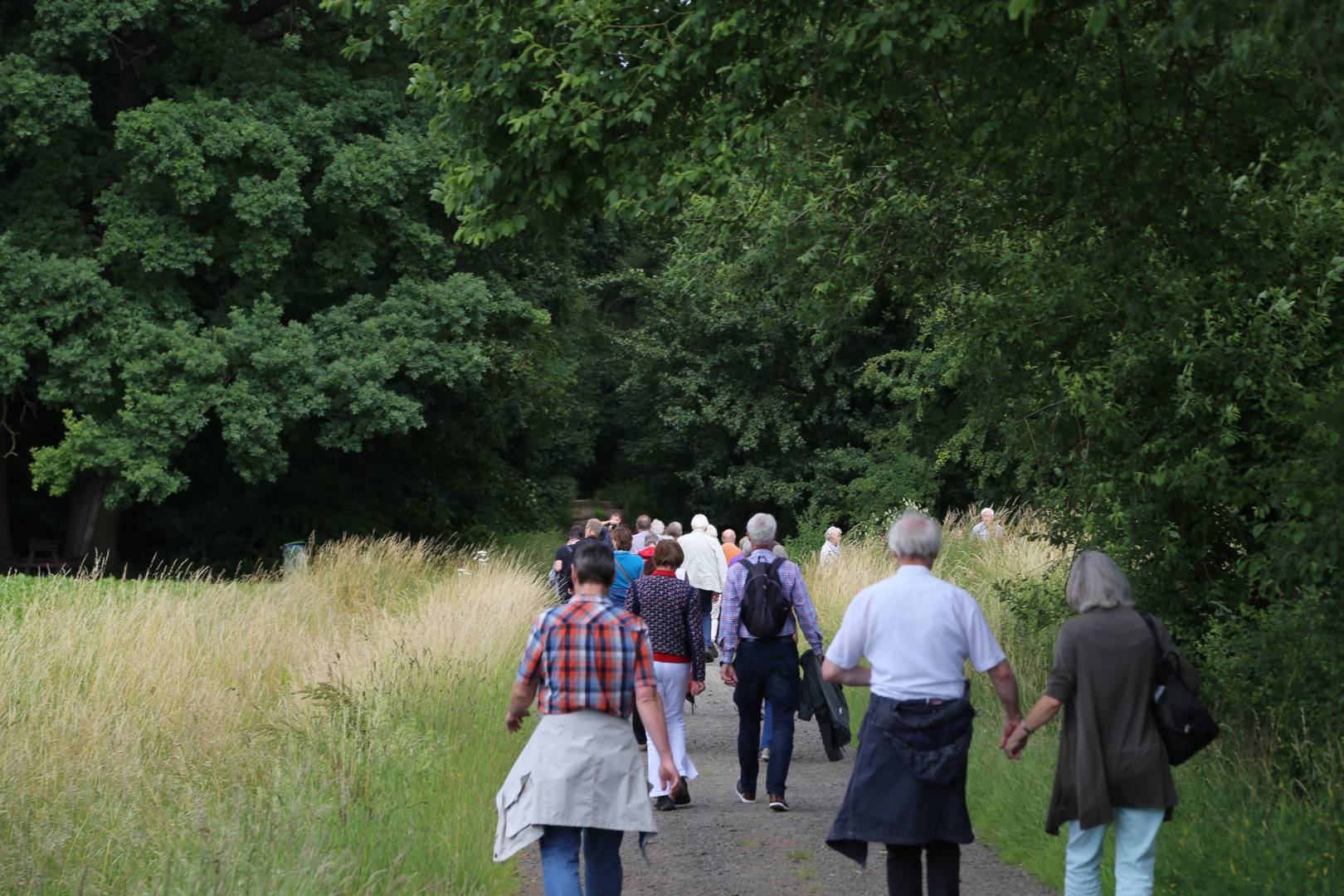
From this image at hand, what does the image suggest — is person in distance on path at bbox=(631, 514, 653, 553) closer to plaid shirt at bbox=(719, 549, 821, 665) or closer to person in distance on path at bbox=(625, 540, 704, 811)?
person in distance on path at bbox=(625, 540, 704, 811)

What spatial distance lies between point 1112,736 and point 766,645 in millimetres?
4151

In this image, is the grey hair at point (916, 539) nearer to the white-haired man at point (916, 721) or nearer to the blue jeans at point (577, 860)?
the white-haired man at point (916, 721)

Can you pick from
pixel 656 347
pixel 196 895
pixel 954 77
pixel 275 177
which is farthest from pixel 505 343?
pixel 196 895

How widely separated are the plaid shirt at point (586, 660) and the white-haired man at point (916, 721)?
77 cm

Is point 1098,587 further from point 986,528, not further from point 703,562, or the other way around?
point 986,528

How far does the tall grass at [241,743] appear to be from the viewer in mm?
6332

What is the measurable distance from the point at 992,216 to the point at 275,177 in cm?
1746

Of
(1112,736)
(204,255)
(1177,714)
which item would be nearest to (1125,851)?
(1112,736)

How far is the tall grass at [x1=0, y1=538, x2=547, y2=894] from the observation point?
6.33 m

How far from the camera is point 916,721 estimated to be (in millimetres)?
5738

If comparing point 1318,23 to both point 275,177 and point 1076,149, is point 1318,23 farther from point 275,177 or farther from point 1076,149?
point 275,177

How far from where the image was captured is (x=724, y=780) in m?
11.1

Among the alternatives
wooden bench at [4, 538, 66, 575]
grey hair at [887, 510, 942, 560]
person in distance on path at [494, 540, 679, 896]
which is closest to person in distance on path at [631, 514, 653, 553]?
wooden bench at [4, 538, 66, 575]

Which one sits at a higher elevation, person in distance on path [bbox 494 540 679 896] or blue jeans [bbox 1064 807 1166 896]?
person in distance on path [bbox 494 540 679 896]
